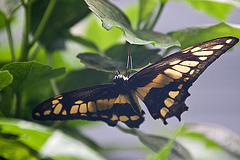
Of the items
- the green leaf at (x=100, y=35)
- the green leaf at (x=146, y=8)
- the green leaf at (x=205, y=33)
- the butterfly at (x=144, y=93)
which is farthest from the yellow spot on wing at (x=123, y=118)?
the green leaf at (x=100, y=35)

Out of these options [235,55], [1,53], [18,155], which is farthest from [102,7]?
[235,55]

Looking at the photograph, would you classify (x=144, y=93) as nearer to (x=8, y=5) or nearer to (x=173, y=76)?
(x=173, y=76)

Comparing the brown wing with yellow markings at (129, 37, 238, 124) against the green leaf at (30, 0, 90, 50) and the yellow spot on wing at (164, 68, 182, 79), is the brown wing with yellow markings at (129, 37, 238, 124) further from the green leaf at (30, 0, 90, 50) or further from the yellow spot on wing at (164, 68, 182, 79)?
the green leaf at (30, 0, 90, 50)

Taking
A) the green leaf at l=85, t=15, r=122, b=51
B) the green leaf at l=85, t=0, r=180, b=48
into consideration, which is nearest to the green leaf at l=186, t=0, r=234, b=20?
the green leaf at l=85, t=0, r=180, b=48

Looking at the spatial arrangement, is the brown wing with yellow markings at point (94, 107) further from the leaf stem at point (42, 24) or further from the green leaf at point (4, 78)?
the leaf stem at point (42, 24)

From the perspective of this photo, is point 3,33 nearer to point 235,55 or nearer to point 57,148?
point 57,148
